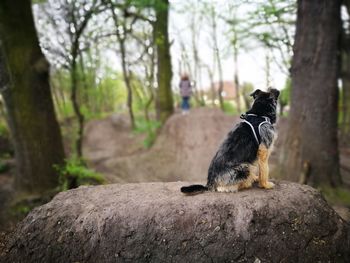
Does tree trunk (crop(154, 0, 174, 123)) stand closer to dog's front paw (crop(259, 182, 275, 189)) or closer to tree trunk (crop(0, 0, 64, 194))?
tree trunk (crop(0, 0, 64, 194))

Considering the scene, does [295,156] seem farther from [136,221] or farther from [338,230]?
[136,221]

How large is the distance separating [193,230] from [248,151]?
4.36ft

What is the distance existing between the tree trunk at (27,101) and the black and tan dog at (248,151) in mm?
5141

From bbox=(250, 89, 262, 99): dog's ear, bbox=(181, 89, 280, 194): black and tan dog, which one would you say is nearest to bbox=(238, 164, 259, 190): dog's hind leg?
bbox=(181, 89, 280, 194): black and tan dog

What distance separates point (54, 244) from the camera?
14.0ft

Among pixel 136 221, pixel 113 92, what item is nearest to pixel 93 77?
pixel 113 92

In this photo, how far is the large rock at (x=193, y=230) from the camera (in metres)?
3.92

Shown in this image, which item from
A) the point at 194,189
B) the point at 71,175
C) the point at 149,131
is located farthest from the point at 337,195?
the point at 149,131

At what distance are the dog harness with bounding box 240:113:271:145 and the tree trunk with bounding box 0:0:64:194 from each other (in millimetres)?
5862

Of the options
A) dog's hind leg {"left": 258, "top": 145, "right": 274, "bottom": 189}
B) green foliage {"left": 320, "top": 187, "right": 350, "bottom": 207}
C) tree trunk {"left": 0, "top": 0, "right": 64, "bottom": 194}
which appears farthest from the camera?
tree trunk {"left": 0, "top": 0, "right": 64, "bottom": 194}

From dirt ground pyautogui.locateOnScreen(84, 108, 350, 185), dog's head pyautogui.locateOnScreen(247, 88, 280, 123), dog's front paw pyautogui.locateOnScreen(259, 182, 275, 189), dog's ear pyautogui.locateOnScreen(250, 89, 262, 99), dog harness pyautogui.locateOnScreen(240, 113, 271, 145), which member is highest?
dog's ear pyautogui.locateOnScreen(250, 89, 262, 99)

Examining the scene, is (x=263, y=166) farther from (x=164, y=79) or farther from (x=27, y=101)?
(x=164, y=79)

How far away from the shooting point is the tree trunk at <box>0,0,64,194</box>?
771 centimetres

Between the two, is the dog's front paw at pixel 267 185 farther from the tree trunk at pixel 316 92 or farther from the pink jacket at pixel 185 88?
the pink jacket at pixel 185 88
